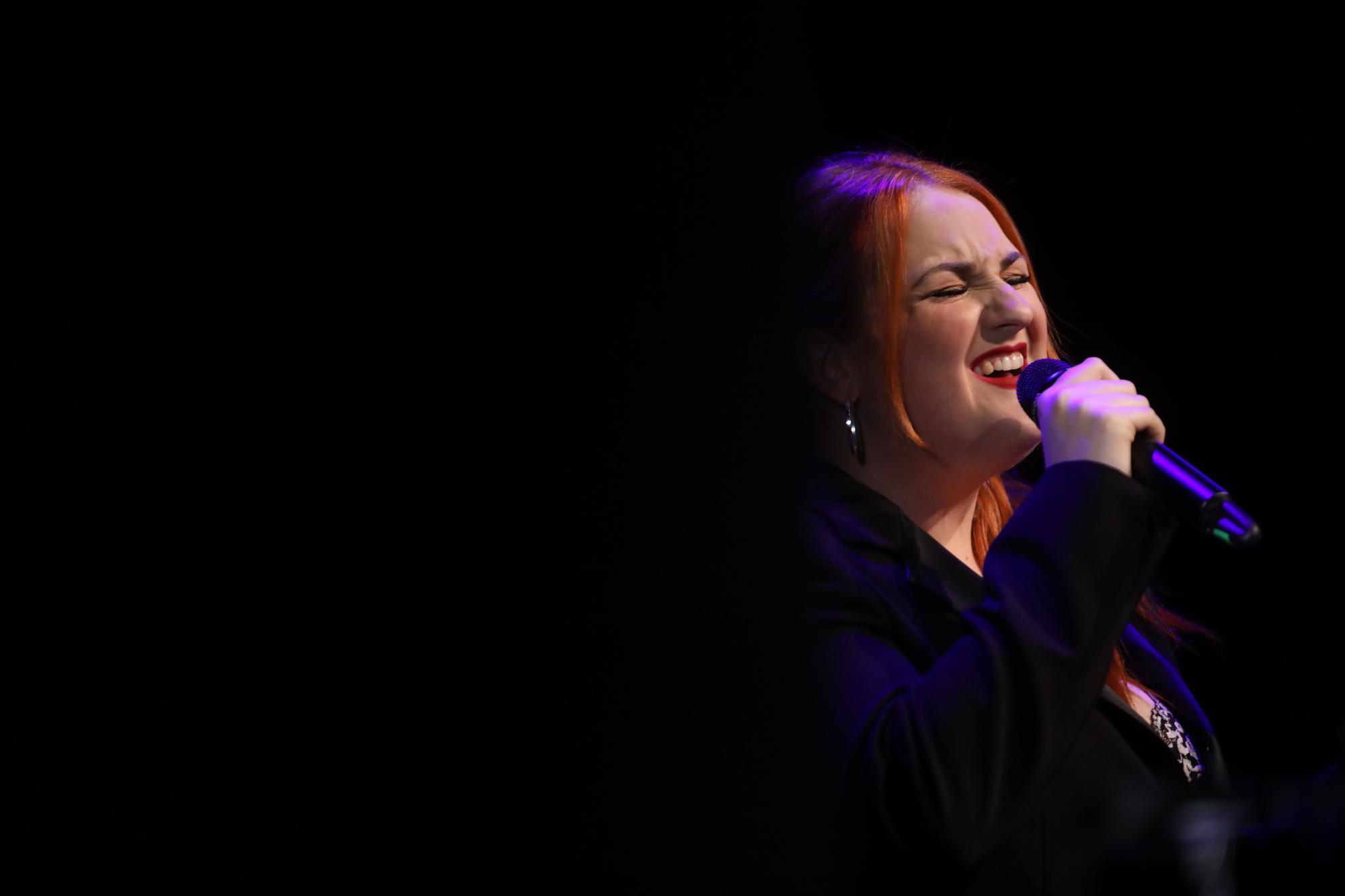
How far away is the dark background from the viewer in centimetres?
89

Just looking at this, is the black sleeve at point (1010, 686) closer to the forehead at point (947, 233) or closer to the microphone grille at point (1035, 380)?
the microphone grille at point (1035, 380)

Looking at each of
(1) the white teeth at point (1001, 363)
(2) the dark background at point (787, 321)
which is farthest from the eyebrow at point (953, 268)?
(2) the dark background at point (787, 321)

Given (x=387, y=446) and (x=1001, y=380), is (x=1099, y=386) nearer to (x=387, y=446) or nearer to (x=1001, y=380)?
(x=1001, y=380)

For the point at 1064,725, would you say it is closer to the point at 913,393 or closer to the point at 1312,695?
the point at 913,393

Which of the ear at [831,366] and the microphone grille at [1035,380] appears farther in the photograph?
the ear at [831,366]

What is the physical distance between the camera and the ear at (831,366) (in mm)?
1374

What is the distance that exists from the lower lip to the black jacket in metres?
0.26

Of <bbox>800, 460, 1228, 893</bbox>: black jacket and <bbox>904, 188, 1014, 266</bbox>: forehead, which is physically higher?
<bbox>904, 188, 1014, 266</bbox>: forehead

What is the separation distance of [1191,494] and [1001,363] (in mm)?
395

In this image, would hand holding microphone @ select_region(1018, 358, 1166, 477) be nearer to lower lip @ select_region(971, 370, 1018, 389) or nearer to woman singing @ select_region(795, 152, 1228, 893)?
woman singing @ select_region(795, 152, 1228, 893)

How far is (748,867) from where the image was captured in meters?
0.87

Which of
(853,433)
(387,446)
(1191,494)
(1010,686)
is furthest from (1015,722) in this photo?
(387,446)

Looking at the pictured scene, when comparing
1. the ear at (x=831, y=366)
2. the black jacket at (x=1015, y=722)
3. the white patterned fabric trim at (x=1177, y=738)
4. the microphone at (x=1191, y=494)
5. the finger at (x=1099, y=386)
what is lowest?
the white patterned fabric trim at (x=1177, y=738)

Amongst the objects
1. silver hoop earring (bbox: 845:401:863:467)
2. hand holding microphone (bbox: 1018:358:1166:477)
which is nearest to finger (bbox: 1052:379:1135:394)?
hand holding microphone (bbox: 1018:358:1166:477)
